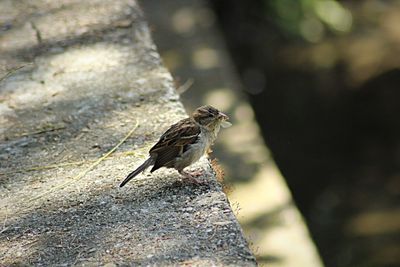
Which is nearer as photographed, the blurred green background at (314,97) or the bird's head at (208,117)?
the bird's head at (208,117)

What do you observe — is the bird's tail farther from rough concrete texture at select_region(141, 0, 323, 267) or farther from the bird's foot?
rough concrete texture at select_region(141, 0, 323, 267)

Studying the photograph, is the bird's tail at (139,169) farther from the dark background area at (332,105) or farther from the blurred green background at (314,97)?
the dark background area at (332,105)

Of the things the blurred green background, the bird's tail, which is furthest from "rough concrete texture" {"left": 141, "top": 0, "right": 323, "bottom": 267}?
the bird's tail

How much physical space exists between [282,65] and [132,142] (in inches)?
158

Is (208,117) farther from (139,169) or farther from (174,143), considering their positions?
(139,169)

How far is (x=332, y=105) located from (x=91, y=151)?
3.82m

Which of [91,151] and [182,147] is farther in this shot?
[91,151]

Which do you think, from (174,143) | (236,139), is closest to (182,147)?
(174,143)

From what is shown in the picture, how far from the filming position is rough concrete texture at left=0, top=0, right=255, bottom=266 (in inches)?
155

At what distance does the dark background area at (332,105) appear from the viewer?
6996 millimetres

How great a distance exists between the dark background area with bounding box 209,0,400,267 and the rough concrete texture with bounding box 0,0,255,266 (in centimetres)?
190

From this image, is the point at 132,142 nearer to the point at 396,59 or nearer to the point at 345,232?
the point at 345,232

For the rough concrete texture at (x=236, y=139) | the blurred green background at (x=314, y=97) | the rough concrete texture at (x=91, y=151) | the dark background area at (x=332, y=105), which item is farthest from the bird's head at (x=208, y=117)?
the dark background area at (x=332, y=105)

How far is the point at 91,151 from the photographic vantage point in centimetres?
495
